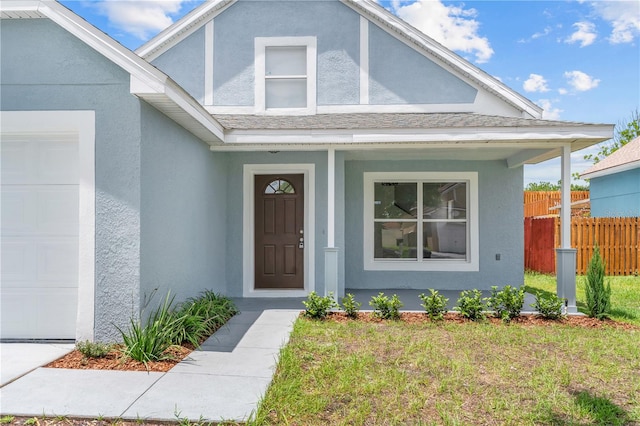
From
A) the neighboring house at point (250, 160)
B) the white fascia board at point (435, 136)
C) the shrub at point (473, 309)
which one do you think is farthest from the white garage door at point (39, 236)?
the shrub at point (473, 309)

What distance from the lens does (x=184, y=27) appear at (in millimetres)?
9133

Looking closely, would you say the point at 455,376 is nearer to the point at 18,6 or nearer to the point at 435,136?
the point at 435,136

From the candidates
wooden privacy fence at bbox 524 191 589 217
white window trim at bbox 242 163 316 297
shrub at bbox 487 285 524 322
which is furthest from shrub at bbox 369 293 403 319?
wooden privacy fence at bbox 524 191 589 217

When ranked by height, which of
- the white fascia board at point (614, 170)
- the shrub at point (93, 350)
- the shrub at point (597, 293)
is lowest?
the shrub at point (93, 350)

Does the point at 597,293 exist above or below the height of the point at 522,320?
above

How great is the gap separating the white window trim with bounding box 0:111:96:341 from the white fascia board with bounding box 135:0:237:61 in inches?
191

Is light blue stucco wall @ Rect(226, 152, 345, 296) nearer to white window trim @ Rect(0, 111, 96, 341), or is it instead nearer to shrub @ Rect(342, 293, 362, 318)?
shrub @ Rect(342, 293, 362, 318)

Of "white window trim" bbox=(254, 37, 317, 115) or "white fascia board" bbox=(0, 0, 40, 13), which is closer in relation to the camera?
"white fascia board" bbox=(0, 0, 40, 13)

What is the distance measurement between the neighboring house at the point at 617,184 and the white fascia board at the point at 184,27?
14738mm

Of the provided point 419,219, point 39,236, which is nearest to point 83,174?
point 39,236

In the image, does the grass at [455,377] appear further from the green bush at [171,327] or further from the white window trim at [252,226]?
the white window trim at [252,226]

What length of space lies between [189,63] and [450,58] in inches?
229

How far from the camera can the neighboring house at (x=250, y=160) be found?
494cm

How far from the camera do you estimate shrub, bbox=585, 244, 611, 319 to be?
6625 mm
